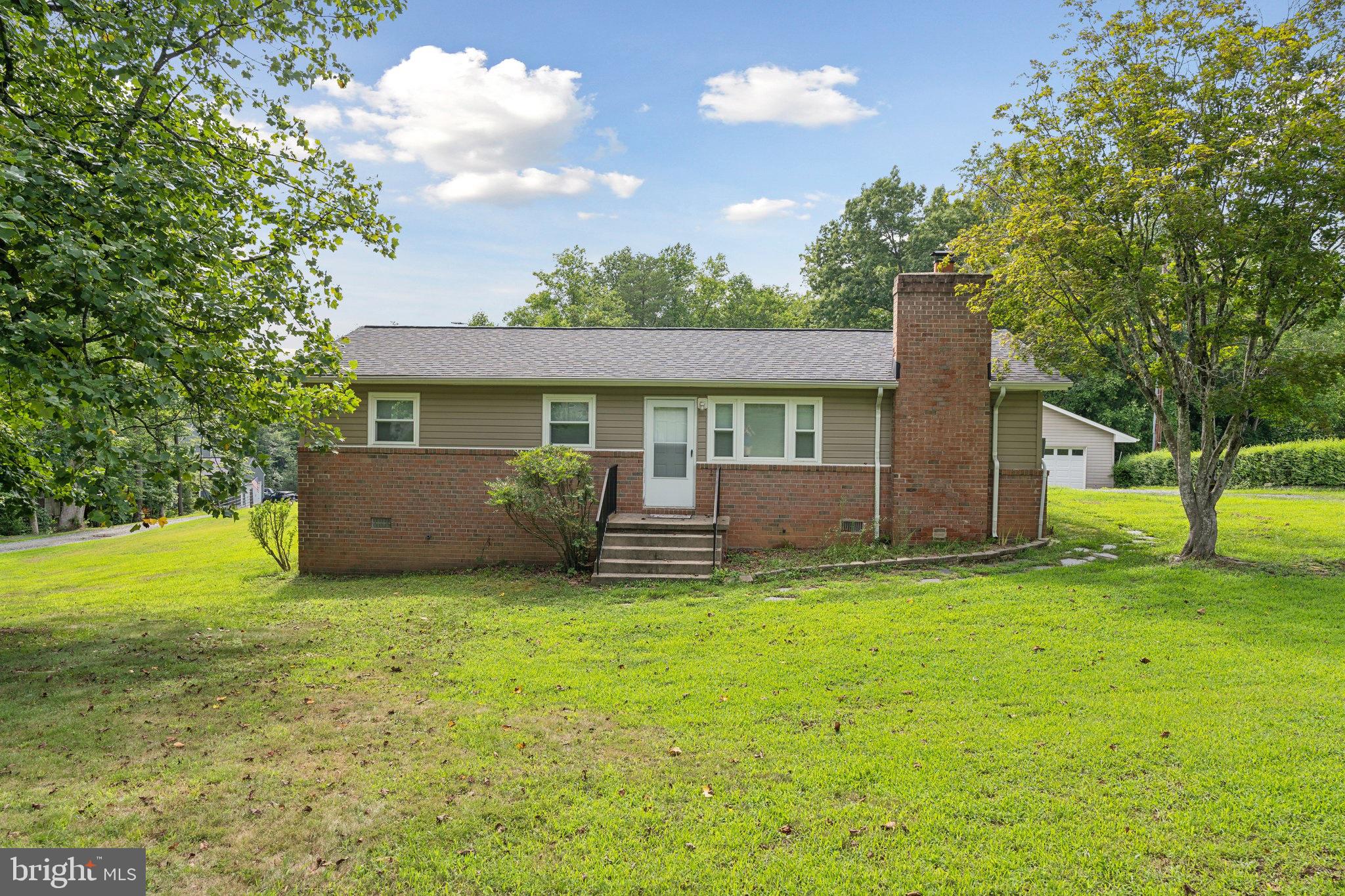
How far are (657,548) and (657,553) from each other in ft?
0.54

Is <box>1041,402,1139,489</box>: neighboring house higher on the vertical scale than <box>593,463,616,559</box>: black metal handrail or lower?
higher

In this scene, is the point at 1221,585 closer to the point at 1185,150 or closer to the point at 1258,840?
the point at 1185,150

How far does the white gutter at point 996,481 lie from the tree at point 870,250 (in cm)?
2453

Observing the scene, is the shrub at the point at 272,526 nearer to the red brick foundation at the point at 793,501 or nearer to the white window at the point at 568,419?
the white window at the point at 568,419

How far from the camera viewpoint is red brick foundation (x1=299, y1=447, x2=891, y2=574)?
12.0 metres

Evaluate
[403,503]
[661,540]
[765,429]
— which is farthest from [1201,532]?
[403,503]

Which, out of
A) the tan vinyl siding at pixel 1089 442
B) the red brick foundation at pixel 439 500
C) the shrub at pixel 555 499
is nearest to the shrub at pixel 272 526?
the red brick foundation at pixel 439 500

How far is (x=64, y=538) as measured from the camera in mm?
26188

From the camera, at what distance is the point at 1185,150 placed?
8.89 metres

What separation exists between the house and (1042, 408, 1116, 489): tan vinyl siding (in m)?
19.4

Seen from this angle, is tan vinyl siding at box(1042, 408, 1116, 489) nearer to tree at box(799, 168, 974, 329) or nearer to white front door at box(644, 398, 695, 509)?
tree at box(799, 168, 974, 329)

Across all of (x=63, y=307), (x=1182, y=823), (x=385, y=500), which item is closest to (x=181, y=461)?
(x=63, y=307)

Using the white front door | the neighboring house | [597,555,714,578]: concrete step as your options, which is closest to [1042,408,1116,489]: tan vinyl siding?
the neighboring house

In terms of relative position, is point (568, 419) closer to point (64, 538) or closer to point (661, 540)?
point (661, 540)
